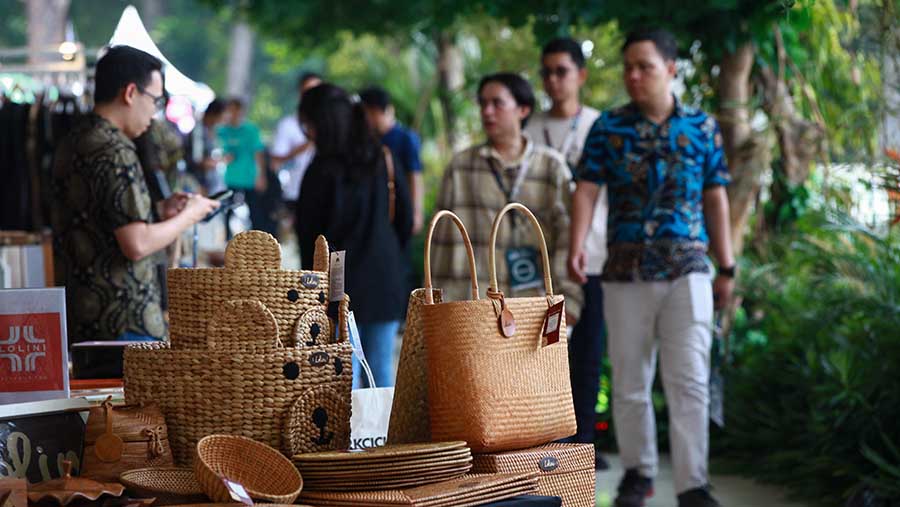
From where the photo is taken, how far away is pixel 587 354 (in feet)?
19.5

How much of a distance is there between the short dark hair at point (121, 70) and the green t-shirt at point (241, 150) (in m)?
8.31

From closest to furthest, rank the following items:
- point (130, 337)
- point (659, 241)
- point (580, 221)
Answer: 1. point (130, 337)
2. point (659, 241)
3. point (580, 221)

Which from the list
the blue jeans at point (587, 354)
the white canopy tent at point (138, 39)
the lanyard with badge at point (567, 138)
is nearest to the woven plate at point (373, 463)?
the white canopy tent at point (138, 39)

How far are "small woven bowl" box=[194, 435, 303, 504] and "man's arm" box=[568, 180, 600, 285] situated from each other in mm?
2743

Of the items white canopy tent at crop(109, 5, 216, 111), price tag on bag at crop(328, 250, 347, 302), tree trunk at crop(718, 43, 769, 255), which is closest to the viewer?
price tag on bag at crop(328, 250, 347, 302)

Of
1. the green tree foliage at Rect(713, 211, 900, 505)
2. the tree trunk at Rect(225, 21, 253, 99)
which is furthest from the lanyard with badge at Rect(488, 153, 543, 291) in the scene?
the tree trunk at Rect(225, 21, 253, 99)

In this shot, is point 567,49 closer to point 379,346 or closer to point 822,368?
point 379,346

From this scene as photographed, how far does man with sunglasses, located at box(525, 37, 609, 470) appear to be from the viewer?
19.3 ft

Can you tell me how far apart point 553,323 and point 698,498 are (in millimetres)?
2251

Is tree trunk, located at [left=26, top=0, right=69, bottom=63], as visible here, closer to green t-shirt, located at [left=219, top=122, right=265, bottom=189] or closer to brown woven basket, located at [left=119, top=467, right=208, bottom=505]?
green t-shirt, located at [left=219, top=122, right=265, bottom=189]

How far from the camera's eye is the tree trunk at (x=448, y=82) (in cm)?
1421

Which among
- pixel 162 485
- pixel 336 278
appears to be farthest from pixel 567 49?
pixel 162 485

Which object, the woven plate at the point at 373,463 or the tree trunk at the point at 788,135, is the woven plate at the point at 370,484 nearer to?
the woven plate at the point at 373,463

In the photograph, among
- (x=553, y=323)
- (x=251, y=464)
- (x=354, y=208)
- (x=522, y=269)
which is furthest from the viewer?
(x=354, y=208)
